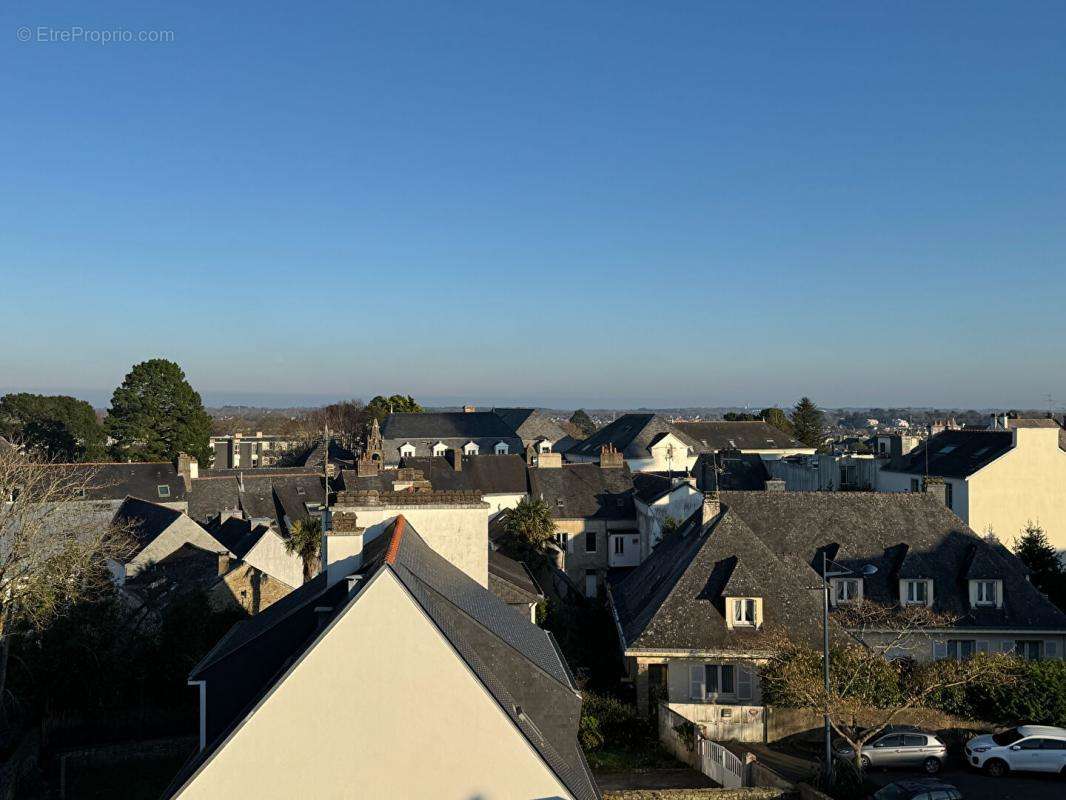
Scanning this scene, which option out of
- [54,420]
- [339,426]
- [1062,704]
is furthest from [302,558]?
[339,426]

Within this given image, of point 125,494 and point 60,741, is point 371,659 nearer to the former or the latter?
point 60,741

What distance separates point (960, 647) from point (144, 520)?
3606 cm

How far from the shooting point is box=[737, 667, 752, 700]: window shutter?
23473 millimetres

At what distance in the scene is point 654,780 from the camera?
1972 centimetres

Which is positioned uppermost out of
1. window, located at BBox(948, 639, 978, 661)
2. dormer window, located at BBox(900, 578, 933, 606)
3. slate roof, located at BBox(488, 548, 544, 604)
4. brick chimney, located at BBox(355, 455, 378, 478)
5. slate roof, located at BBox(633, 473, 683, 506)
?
brick chimney, located at BBox(355, 455, 378, 478)

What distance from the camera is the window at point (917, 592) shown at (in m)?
28.3

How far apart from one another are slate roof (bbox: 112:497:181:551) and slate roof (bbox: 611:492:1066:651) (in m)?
21.5

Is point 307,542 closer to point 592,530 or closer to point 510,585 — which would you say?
point 510,585

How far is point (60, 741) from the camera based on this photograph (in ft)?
86.5

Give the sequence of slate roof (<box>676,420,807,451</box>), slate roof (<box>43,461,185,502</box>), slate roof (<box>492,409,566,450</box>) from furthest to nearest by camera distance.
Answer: slate roof (<box>492,409,566,450</box>) → slate roof (<box>676,420,807,451</box>) → slate roof (<box>43,461,185,502</box>)

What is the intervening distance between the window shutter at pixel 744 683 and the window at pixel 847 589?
6573 mm

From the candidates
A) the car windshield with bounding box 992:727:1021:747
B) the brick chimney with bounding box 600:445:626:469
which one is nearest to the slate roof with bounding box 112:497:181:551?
the brick chimney with bounding box 600:445:626:469

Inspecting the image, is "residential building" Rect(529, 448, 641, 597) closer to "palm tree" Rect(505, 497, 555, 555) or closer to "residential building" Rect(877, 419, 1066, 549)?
"palm tree" Rect(505, 497, 555, 555)

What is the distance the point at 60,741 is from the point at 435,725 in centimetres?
1939
